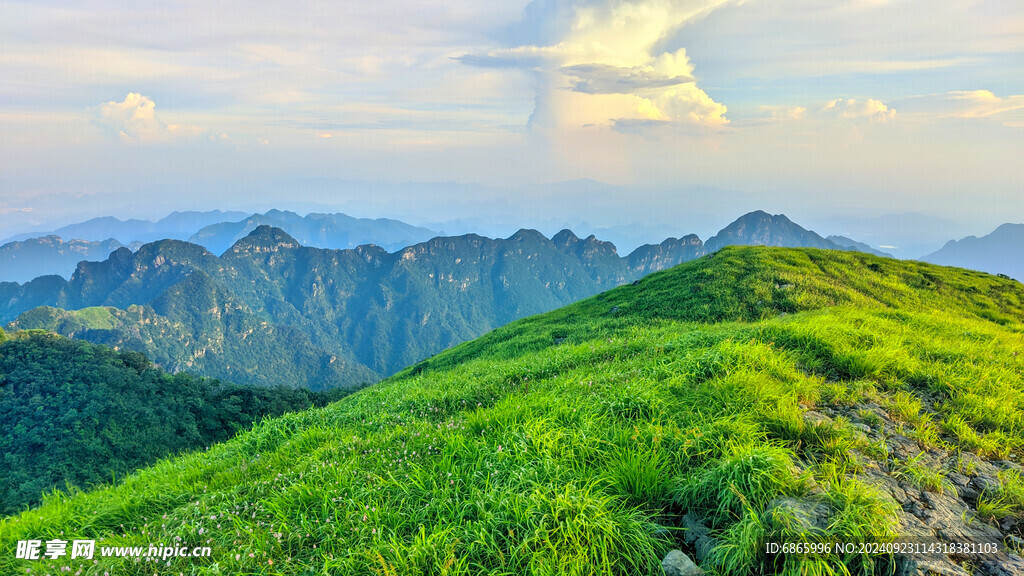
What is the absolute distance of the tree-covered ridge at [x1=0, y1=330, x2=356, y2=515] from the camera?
5445 cm

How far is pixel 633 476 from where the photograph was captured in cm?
415

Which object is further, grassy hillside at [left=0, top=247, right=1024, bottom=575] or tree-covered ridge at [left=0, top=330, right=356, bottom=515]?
tree-covered ridge at [left=0, top=330, right=356, bottom=515]

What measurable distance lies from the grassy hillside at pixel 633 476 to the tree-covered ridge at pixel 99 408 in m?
60.4

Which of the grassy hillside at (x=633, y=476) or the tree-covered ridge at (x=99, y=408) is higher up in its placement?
the grassy hillside at (x=633, y=476)

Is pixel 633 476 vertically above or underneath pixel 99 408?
above

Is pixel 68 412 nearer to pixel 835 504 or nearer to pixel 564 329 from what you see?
pixel 564 329

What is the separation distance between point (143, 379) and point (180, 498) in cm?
8899

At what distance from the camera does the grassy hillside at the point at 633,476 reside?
352 centimetres

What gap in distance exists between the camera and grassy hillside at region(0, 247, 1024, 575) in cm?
352

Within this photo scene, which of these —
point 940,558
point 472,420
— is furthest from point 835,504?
point 472,420

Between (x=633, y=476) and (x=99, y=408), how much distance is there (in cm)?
9021

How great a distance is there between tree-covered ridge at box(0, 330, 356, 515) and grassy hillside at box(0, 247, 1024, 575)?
6045 cm

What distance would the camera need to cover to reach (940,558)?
3.18 meters

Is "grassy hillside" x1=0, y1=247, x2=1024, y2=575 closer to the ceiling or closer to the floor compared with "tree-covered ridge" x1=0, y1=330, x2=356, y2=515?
closer to the ceiling
